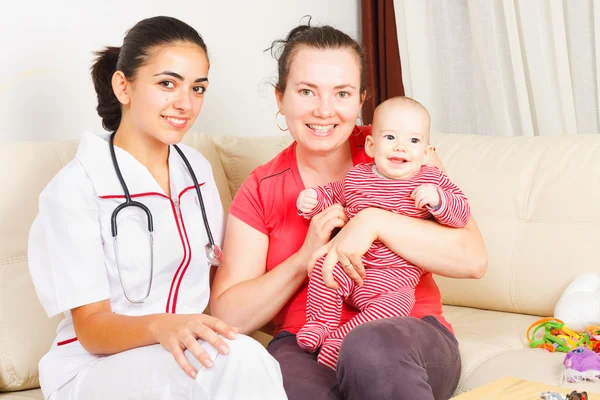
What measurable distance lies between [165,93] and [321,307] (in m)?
0.59

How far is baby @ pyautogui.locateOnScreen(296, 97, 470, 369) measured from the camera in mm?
1610

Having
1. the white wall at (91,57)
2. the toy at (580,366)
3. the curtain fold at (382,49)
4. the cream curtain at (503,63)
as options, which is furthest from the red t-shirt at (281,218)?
the curtain fold at (382,49)

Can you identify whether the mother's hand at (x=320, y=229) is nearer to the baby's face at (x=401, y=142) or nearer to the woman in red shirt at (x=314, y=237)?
the woman in red shirt at (x=314, y=237)

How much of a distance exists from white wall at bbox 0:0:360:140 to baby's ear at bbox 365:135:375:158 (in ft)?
3.32

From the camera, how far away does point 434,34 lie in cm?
325

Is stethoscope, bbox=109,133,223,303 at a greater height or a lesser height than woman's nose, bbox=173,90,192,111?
lesser

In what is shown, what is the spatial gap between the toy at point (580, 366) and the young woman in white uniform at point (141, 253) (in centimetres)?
73

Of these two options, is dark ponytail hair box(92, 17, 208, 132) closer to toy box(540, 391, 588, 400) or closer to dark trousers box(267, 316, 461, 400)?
dark trousers box(267, 316, 461, 400)

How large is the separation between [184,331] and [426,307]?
27.1 inches

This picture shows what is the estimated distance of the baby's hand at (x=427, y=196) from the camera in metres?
1.63

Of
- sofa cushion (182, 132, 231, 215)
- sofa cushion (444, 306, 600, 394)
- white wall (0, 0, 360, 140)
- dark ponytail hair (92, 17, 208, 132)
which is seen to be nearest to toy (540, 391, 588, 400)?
sofa cushion (444, 306, 600, 394)

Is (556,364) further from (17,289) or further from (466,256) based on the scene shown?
(17,289)

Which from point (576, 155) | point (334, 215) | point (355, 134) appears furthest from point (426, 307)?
point (576, 155)

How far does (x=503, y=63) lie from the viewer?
302 cm
